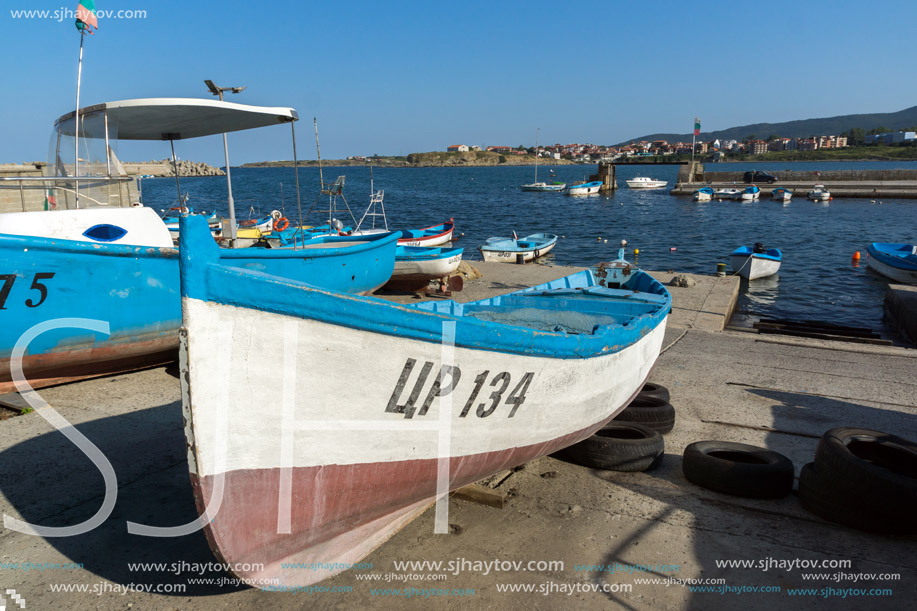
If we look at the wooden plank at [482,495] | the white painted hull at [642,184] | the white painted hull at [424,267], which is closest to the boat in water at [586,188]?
the white painted hull at [642,184]

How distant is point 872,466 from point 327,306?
4110 mm

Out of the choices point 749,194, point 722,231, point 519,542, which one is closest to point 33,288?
point 519,542

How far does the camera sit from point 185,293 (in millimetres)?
2701

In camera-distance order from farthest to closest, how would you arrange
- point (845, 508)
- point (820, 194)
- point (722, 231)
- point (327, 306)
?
point (820, 194) < point (722, 231) < point (845, 508) < point (327, 306)

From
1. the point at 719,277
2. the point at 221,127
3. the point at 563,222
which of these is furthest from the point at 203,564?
the point at 563,222

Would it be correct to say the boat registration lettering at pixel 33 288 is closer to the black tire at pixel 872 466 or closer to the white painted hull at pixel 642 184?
the black tire at pixel 872 466

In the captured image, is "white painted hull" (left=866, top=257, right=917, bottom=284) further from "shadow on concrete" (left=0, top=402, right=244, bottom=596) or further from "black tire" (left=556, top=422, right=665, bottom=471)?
"shadow on concrete" (left=0, top=402, right=244, bottom=596)

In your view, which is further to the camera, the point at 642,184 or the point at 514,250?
the point at 642,184

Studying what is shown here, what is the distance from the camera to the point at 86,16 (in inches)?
282

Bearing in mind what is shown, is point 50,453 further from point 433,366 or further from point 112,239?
point 433,366

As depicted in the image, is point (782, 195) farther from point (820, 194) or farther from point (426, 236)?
point (426, 236)

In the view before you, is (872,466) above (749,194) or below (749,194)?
below

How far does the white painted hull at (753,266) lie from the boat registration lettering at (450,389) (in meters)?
20.1

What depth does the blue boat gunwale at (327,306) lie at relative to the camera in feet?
8.93
